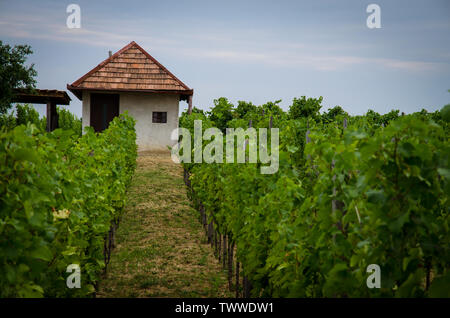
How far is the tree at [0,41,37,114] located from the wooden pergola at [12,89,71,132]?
1.59ft

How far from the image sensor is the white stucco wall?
21219 millimetres

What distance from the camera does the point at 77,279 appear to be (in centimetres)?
395

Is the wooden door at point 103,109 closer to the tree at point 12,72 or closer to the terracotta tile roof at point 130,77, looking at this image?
the terracotta tile roof at point 130,77

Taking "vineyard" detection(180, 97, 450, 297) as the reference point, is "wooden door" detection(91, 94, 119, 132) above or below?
above

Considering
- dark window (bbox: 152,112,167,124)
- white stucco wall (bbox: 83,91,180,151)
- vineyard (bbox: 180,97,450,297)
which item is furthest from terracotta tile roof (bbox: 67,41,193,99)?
vineyard (bbox: 180,97,450,297)

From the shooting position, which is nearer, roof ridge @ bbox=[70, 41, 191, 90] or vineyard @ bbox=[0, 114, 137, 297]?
vineyard @ bbox=[0, 114, 137, 297]

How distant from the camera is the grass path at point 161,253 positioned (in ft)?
21.3

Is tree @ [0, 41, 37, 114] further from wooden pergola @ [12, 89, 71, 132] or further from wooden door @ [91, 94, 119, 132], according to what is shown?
wooden door @ [91, 94, 119, 132]

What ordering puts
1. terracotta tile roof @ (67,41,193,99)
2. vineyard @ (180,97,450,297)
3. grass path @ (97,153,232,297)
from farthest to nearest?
Answer: terracotta tile roof @ (67,41,193,99), grass path @ (97,153,232,297), vineyard @ (180,97,450,297)

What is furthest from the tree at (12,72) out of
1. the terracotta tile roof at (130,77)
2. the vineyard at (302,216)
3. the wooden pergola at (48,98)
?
the vineyard at (302,216)

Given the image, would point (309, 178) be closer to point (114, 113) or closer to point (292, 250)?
point (292, 250)

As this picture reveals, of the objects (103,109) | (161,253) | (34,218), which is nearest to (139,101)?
(103,109)
